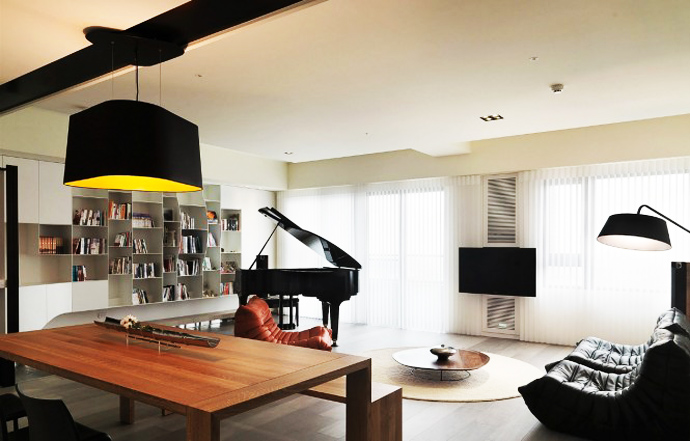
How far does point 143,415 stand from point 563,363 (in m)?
3.70

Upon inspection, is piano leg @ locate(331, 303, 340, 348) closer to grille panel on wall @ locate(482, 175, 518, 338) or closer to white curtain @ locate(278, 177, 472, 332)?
white curtain @ locate(278, 177, 472, 332)

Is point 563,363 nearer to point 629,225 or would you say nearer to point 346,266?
point 629,225

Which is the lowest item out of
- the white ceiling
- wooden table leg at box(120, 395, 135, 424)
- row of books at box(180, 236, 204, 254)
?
wooden table leg at box(120, 395, 135, 424)

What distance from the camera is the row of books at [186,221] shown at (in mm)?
8470

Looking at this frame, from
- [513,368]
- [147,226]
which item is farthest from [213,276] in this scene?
[513,368]

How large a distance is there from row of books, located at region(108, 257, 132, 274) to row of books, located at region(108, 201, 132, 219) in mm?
610

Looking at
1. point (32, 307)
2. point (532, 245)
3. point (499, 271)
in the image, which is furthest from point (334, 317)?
point (32, 307)

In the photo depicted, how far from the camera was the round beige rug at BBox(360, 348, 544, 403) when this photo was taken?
16.4 ft

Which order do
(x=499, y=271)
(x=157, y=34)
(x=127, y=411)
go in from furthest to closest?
(x=499, y=271) → (x=127, y=411) → (x=157, y=34)

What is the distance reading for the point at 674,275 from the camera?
5461 mm

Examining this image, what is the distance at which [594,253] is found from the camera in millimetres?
7195

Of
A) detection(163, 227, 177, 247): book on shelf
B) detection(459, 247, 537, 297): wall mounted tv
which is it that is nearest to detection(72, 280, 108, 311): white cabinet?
detection(163, 227, 177, 247): book on shelf

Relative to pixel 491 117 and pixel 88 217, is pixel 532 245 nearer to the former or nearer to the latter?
pixel 491 117

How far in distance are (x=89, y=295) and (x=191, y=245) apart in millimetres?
1910
